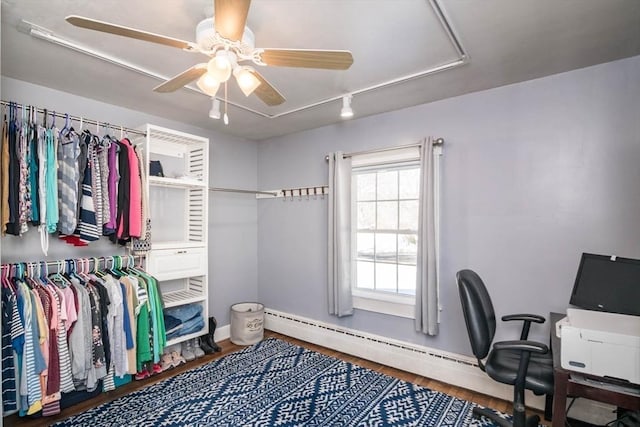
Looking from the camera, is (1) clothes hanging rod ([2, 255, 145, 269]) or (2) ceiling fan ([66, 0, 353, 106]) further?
(1) clothes hanging rod ([2, 255, 145, 269])

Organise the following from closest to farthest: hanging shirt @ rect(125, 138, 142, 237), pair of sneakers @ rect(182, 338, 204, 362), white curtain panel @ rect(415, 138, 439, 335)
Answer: hanging shirt @ rect(125, 138, 142, 237) < white curtain panel @ rect(415, 138, 439, 335) < pair of sneakers @ rect(182, 338, 204, 362)

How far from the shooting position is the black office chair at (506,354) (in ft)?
6.02

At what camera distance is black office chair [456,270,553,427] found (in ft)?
6.02

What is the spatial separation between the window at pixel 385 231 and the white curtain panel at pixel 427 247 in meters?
0.19

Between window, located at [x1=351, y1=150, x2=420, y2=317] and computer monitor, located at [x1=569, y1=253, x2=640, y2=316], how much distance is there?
48.5 inches

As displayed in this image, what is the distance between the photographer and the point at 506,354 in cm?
215

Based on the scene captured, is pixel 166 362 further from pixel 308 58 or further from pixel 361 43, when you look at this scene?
pixel 361 43

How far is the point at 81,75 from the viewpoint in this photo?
2322 mm

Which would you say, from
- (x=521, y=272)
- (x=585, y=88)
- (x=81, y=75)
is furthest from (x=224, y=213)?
(x=585, y=88)

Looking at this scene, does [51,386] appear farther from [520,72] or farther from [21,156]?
[520,72]

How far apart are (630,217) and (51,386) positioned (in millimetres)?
3920

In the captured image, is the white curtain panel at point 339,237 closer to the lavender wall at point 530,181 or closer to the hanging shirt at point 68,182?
the lavender wall at point 530,181

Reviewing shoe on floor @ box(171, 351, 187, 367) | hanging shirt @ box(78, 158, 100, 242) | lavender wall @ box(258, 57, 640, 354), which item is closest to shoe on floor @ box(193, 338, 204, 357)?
shoe on floor @ box(171, 351, 187, 367)

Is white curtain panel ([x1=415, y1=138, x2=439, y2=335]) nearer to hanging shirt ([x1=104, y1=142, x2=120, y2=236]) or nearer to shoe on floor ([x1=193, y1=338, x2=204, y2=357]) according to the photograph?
shoe on floor ([x1=193, y1=338, x2=204, y2=357])
